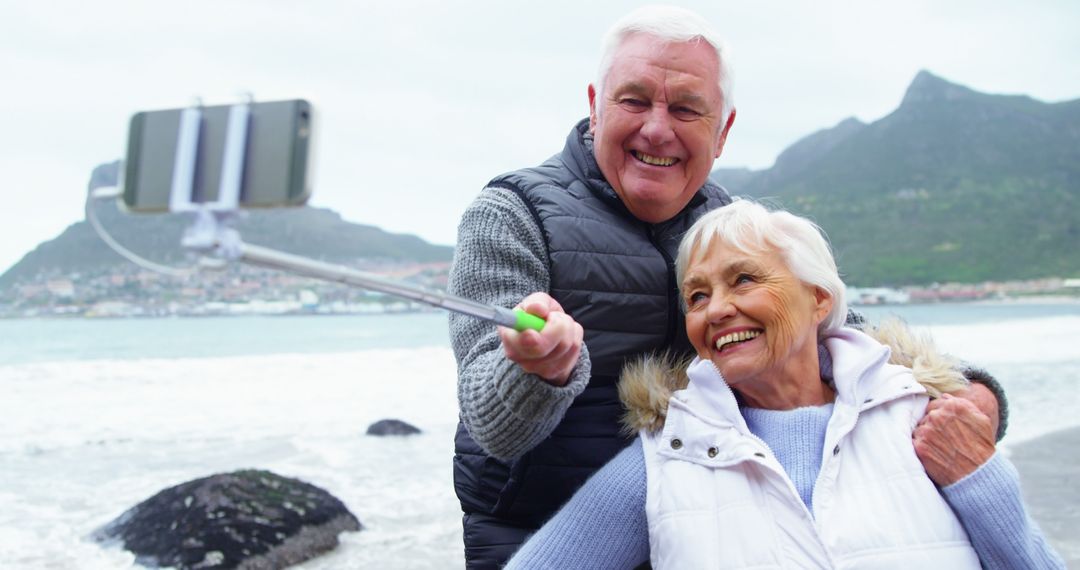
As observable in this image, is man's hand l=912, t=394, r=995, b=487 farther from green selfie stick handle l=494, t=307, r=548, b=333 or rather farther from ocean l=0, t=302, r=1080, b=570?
green selfie stick handle l=494, t=307, r=548, b=333

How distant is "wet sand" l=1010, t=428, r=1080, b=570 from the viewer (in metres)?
7.81

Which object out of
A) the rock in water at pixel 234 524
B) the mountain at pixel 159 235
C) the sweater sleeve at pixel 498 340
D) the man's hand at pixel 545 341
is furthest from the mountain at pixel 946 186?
Result: the man's hand at pixel 545 341

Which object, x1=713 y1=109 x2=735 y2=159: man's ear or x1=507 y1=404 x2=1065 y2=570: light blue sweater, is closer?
x1=507 y1=404 x2=1065 y2=570: light blue sweater

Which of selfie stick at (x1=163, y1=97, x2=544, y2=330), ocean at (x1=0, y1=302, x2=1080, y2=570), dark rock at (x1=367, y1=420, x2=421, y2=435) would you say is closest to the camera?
selfie stick at (x1=163, y1=97, x2=544, y2=330)

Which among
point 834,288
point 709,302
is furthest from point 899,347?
point 709,302

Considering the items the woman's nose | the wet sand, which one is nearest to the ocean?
the wet sand

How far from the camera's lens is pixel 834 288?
9.01ft

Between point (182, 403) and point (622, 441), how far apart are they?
1959 centimetres

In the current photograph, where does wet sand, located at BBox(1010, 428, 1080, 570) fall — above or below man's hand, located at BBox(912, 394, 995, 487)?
below

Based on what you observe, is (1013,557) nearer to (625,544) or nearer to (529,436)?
(625,544)

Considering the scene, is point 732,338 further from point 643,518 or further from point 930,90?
point 930,90

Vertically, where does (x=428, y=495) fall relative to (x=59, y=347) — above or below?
above

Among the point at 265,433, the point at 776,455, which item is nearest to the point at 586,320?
the point at 776,455

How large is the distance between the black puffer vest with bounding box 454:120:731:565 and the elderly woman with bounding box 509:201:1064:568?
95 mm
